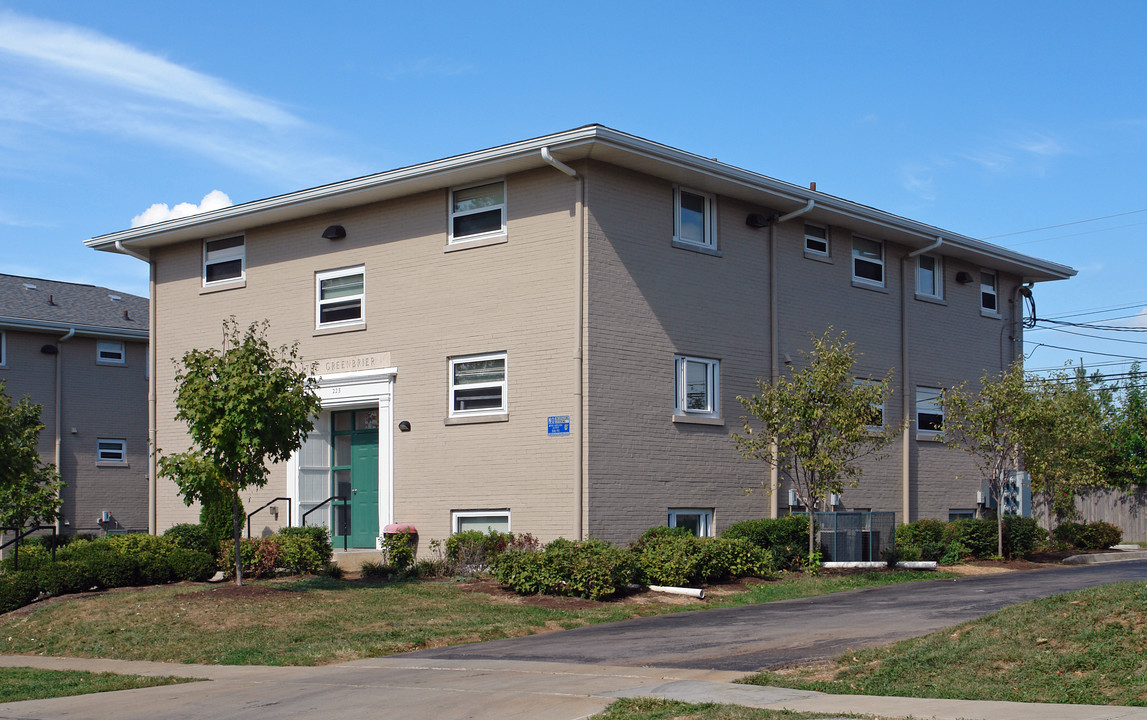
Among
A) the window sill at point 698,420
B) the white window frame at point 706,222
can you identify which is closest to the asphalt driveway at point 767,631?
the window sill at point 698,420

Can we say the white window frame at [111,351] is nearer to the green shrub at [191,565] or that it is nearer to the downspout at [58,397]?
the downspout at [58,397]

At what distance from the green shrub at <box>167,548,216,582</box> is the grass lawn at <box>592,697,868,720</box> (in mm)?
13239

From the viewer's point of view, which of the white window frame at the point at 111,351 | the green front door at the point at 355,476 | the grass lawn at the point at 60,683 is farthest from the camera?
the white window frame at the point at 111,351

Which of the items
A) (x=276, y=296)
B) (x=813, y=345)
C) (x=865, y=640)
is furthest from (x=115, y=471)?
(x=865, y=640)

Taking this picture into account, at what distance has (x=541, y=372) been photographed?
2030 centimetres

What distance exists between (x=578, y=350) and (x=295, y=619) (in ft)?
21.9

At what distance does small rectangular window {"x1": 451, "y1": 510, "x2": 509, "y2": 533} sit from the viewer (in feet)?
68.1

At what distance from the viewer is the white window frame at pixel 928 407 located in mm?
26344

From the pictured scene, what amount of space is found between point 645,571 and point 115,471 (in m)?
22.2

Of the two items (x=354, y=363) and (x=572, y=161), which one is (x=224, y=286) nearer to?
(x=354, y=363)

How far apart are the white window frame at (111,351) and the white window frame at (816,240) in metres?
22.0

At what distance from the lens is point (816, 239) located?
24750 mm

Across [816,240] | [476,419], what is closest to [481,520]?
[476,419]

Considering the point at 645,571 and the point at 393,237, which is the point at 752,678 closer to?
the point at 645,571
